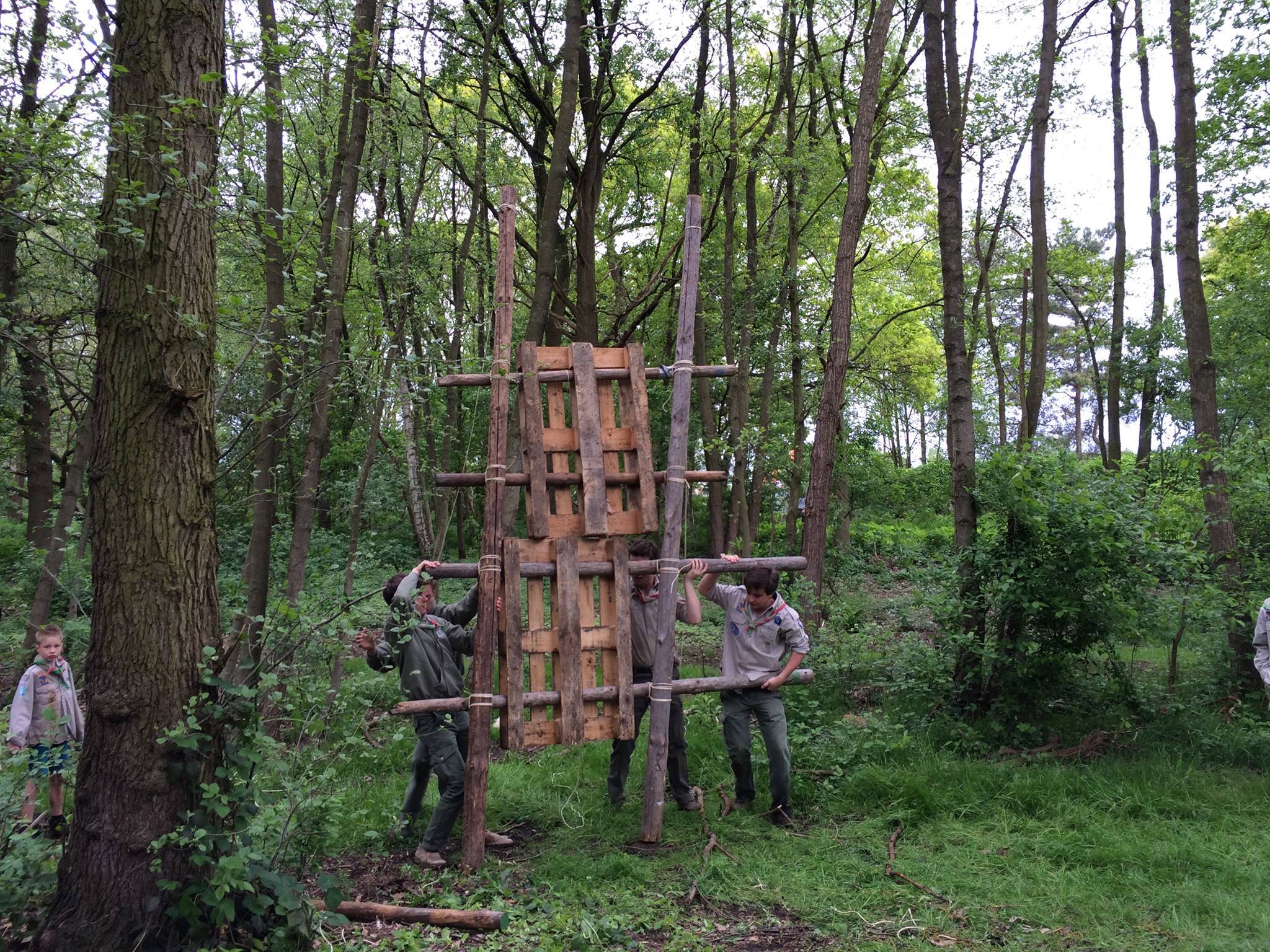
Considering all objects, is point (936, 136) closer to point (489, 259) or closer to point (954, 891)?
point (954, 891)

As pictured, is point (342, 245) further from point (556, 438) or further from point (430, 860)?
point (430, 860)

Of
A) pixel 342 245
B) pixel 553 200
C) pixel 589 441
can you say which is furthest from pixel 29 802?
pixel 553 200

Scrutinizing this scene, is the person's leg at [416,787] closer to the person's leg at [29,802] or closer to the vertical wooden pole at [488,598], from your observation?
the vertical wooden pole at [488,598]

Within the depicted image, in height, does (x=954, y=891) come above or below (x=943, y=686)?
below

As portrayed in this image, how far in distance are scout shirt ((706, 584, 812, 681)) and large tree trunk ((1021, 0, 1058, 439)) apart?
689cm

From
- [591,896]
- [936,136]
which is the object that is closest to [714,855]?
[591,896]

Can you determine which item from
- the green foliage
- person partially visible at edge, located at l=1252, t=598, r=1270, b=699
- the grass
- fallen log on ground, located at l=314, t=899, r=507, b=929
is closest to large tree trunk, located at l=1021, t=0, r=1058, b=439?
the green foliage

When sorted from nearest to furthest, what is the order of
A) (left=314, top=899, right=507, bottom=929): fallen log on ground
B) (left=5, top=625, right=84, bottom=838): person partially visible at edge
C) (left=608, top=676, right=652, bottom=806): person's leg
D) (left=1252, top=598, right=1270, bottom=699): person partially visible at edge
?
1. (left=314, top=899, right=507, bottom=929): fallen log on ground
2. (left=5, top=625, right=84, bottom=838): person partially visible at edge
3. (left=1252, top=598, right=1270, bottom=699): person partially visible at edge
4. (left=608, top=676, right=652, bottom=806): person's leg

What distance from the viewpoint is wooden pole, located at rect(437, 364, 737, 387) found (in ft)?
20.1

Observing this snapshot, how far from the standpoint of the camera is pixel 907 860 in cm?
583

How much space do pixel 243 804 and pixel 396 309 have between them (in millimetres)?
6996

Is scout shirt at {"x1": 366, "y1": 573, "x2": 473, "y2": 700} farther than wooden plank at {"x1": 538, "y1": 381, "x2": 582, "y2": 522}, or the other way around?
wooden plank at {"x1": 538, "y1": 381, "x2": 582, "y2": 522}

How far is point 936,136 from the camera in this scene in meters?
9.49

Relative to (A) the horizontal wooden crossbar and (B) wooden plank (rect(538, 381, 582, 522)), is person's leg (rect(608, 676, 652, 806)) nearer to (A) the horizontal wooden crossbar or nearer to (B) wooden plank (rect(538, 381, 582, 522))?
(A) the horizontal wooden crossbar
